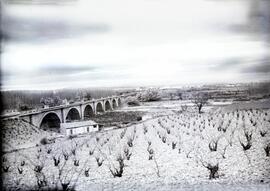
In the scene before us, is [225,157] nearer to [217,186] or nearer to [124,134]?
[217,186]

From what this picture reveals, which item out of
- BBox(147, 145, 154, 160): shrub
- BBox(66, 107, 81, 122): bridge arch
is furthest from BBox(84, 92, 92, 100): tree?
BBox(147, 145, 154, 160): shrub

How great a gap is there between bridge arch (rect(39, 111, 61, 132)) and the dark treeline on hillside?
89 mm

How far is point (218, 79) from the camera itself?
2.73 meters

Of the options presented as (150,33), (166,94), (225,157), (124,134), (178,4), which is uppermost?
(178,4)

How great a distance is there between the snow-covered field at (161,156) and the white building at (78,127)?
0.16 feet

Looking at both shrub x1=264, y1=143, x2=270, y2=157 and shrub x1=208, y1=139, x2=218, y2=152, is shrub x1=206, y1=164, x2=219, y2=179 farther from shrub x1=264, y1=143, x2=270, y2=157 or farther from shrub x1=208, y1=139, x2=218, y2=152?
shrub x1=264, y1=143, x2=270, y2=157

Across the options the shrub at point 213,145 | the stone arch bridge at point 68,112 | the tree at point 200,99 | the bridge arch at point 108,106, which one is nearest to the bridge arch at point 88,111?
the stone arch bridge at point 68,112

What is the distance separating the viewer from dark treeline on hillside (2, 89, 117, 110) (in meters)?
2.70

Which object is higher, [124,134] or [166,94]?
[166,94]

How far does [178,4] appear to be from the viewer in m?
2.73

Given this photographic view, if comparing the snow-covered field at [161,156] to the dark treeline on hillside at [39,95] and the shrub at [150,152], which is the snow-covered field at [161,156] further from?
the dark treeline on hillside at [39,95]

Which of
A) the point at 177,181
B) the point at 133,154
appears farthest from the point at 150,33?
the point at 177,181

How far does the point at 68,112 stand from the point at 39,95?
0.23 metres

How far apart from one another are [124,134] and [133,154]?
0.15 metres
